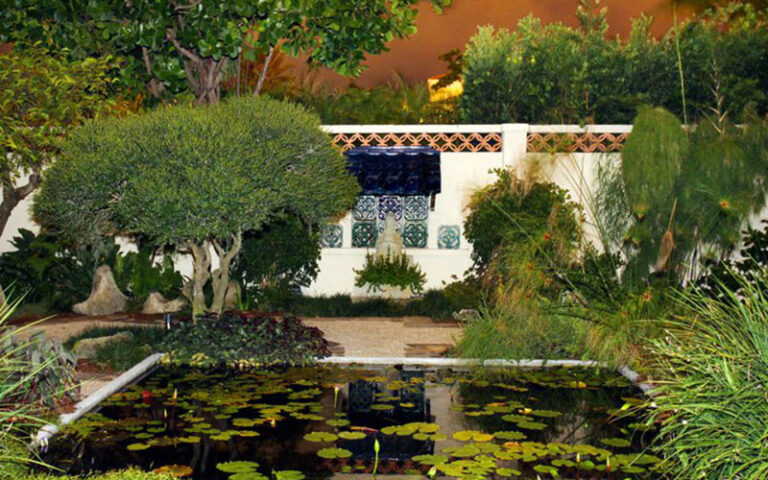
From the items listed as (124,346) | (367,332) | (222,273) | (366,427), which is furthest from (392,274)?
(366,427)

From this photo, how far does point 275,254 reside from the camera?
45.5 feet

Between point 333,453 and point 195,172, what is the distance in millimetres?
3449

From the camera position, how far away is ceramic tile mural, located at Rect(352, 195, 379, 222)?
49.1 ft

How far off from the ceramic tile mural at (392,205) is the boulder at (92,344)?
5937mm

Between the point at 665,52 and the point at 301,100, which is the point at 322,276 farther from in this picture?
the point at 665,52

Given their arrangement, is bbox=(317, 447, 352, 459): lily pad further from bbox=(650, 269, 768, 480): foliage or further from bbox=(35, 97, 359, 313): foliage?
bbox=(35, 97, 359, 313): foliage

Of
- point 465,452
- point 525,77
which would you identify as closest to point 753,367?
point 465,452

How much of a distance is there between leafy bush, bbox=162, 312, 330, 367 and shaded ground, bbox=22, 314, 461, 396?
0.55 m

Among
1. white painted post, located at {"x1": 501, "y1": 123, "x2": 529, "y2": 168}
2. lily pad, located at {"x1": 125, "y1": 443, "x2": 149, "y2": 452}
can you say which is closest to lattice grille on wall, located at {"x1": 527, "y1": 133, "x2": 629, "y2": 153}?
white painted post, located at {"x1": 501, "y1": 123, "x2": 529, "y2": 168}

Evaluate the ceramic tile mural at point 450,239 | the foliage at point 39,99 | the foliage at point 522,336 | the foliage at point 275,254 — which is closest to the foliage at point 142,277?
the foliage at point 275,254

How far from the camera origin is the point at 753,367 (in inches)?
193

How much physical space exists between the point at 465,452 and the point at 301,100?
11905 millimetres

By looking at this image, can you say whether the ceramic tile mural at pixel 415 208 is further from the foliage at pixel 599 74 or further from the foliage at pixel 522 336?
the foliage at pixel 522 336

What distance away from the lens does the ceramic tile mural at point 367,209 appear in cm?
1498
